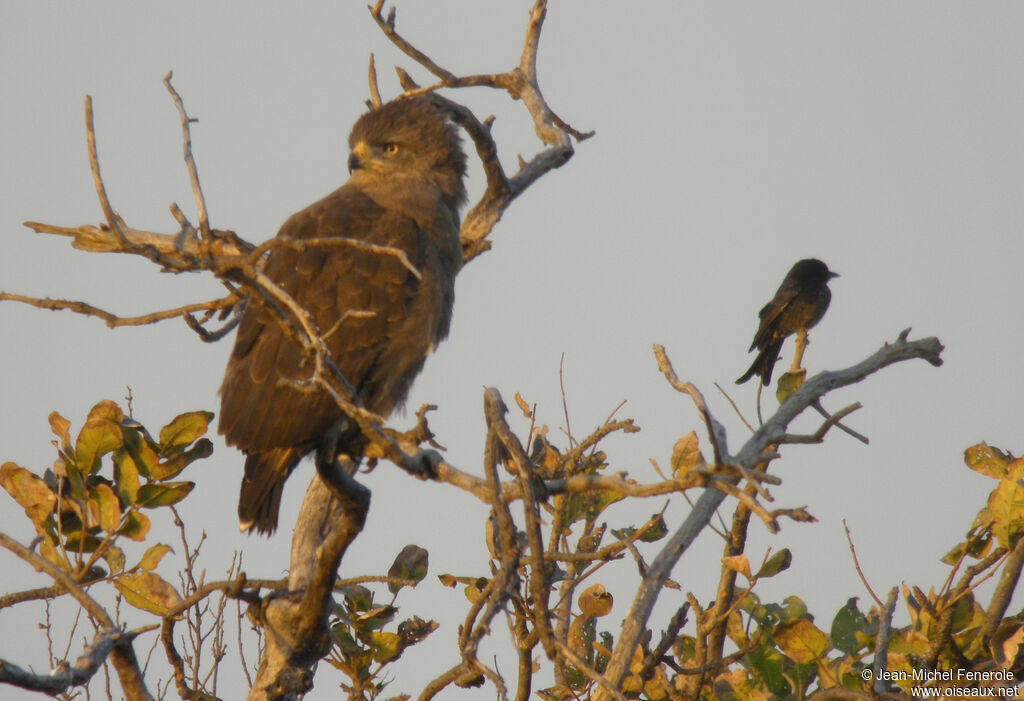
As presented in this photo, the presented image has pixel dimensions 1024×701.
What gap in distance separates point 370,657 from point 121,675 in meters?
0.90

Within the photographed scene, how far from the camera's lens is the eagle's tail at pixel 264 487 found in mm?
3666

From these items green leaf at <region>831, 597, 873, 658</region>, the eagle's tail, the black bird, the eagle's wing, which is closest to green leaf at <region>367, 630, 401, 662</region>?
the eagle's tail

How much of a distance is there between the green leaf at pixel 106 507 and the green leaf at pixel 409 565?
0.99m

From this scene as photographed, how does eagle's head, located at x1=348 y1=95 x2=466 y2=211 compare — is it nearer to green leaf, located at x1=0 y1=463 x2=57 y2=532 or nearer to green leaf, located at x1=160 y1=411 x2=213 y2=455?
green leaf, located at x1=160 y1=411 x2=213 y2=455

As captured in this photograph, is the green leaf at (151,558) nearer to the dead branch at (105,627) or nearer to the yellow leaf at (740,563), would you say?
the dead branch at (105,627)

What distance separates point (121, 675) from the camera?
3119 mm

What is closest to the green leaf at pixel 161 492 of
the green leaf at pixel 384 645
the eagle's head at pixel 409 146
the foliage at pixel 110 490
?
the foliage at pixel 110 490

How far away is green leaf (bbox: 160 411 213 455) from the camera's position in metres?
3.22

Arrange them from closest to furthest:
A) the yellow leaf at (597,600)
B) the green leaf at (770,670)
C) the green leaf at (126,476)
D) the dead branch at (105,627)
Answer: the dead branch at (105,627) → the green leaf at (126,476) → the yellow leaf at (597,600) → the green leaf at (770,670)

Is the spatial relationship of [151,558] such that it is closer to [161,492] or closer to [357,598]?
[161,492]

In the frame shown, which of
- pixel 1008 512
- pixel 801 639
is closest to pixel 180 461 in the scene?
pixel 801 639

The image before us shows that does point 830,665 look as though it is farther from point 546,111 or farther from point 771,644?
point 546,111

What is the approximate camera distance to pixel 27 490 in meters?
3.16

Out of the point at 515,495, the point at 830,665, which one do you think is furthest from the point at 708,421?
the point at 830,665
